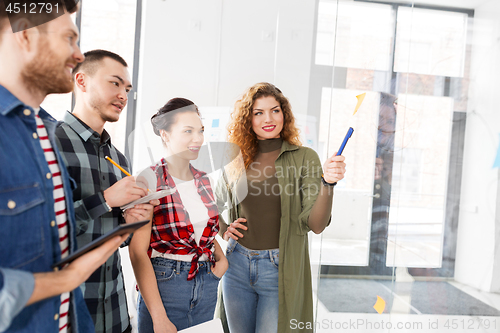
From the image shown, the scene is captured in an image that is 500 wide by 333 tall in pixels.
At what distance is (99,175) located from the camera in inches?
43.4

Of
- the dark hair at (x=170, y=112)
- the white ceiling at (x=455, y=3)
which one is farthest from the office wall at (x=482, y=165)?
the dark hair at (x=170, y=112)

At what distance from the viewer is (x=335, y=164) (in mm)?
1230

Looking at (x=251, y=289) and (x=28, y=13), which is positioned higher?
(x=28, y=13)

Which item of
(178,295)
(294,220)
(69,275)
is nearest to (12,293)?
(69,275)

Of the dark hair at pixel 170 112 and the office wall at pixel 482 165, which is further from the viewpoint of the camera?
the office wall at pixel 482 165

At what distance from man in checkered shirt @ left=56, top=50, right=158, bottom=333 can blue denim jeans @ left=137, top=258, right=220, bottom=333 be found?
0.27ft

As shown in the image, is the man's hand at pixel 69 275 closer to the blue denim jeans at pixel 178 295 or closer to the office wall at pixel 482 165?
the blue denim jeans at pixel 178 295

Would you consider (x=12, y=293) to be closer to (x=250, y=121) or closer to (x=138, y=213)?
(x=138, y=213)

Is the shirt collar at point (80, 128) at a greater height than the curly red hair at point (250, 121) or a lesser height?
lesser

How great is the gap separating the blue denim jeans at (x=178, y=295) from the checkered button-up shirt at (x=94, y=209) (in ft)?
0.31

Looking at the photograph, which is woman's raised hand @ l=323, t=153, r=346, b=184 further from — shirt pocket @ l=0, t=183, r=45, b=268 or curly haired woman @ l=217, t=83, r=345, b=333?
shirt pocket @ l=0, t=183, r=45, b=268

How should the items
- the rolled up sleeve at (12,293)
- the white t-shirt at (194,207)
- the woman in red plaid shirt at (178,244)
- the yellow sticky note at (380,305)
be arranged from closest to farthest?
the rolled up sleeve at (12,293)
the woman in red plaid shirt at (178,244)
the white t-shirt at (194,207)
the yellow sticky note at (380,305)

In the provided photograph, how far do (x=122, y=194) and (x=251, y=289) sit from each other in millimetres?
807

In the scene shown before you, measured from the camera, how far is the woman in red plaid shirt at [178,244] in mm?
1142
